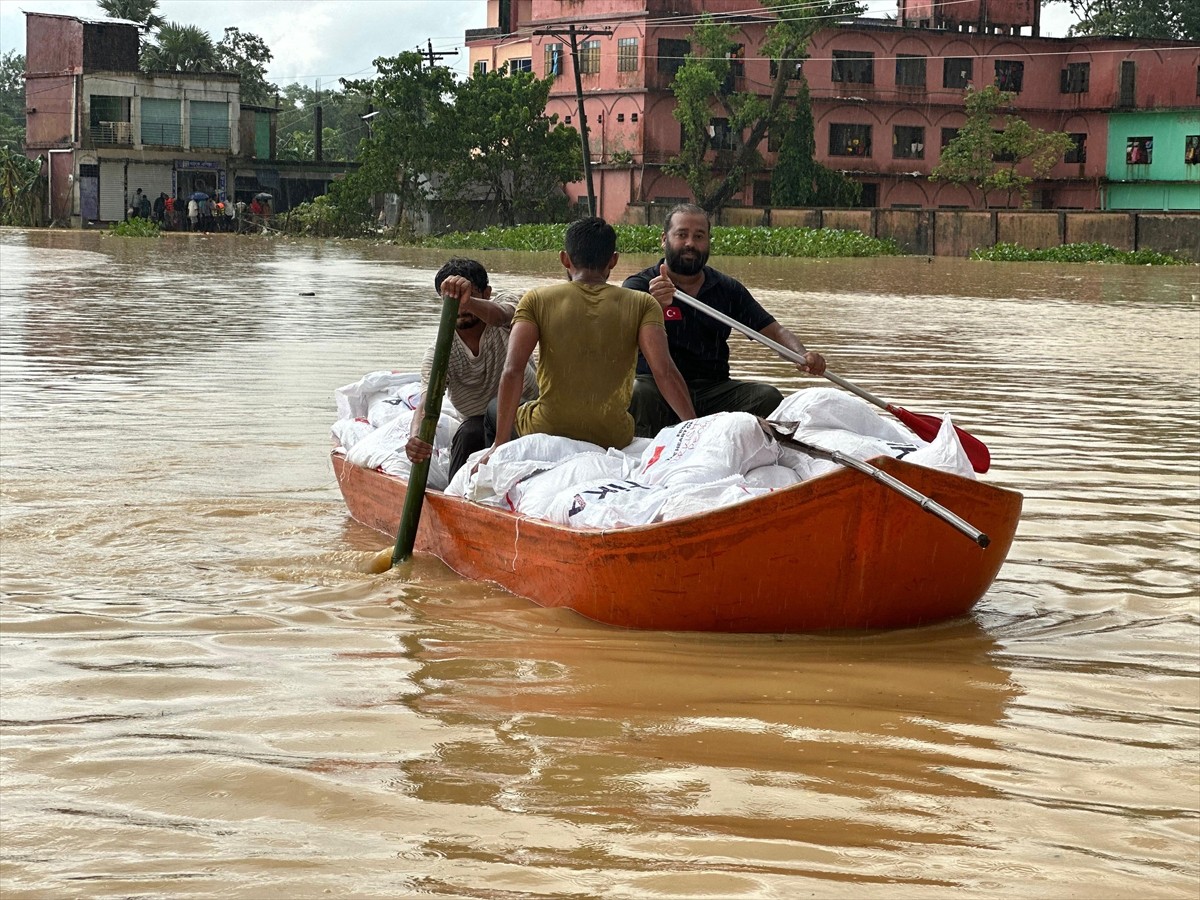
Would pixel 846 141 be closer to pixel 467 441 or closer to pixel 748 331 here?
pixel 748 331

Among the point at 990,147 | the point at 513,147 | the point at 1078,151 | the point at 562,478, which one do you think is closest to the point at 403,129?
the point at 513,147

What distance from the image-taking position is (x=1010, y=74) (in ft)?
177

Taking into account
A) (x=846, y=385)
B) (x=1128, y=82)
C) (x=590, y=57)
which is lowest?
(x=846, y=385)

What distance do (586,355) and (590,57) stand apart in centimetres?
4716

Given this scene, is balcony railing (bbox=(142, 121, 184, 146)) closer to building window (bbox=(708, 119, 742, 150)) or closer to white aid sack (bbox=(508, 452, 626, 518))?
building window (bbox=(708, 119, 742, 150))

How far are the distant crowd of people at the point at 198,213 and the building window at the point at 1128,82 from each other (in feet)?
96.7

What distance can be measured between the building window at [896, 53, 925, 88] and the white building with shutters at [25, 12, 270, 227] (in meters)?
23.7

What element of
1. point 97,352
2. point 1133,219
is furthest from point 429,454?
point 1133,219

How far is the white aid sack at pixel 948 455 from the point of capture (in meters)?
5.64

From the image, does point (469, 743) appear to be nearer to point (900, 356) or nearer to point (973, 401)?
point (973, 401)

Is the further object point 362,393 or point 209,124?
Result: point 209,124

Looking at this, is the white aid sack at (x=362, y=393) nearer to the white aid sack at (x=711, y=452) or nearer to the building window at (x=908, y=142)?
the white aid sack at (x=711, y=452)

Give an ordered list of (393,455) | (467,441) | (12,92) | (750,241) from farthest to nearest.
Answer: (12,92) < (750,241) < (393,455) < (467,441)

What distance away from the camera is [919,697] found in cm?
485
